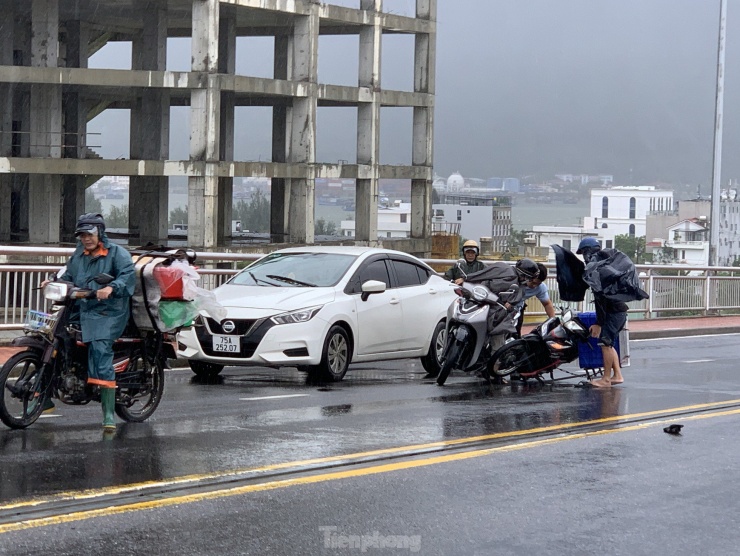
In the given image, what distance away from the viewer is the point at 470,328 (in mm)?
14273

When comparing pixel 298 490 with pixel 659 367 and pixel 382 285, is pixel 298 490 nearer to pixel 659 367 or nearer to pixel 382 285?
pixel 382 285

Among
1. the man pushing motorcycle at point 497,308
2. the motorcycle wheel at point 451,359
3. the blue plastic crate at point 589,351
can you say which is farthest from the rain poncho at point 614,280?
the motorcycle wheel at point 451,359

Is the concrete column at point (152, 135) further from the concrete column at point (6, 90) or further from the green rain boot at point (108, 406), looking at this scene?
the green rain boot at point (108, 406)

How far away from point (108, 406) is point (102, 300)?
84cm

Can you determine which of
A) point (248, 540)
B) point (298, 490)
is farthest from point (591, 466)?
point (248, 540)

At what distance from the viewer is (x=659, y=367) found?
17.5 meters

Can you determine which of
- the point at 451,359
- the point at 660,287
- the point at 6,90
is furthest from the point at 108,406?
the point at 6,90

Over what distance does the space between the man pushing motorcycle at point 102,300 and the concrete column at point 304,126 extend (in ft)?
167

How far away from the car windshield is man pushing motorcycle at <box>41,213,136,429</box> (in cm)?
513

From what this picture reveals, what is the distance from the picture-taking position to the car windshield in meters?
15.1

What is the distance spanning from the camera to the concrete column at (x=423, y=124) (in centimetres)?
6950

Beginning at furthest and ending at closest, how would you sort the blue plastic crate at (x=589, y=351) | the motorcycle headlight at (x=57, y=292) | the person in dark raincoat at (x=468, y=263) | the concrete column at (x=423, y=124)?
the concrete column at (x=423, y=124) < the person in dark raincoat at (x=468, y=263) < the blue plastic crate at (x=589, y=351) < the motorcycle headlight at (x=57, y=292)

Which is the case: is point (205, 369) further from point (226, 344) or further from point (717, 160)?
point (717, 160)

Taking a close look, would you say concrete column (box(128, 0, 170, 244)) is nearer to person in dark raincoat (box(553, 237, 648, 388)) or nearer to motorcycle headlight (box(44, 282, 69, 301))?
person in dark raincoat (box(553, 237, 648, 388))
